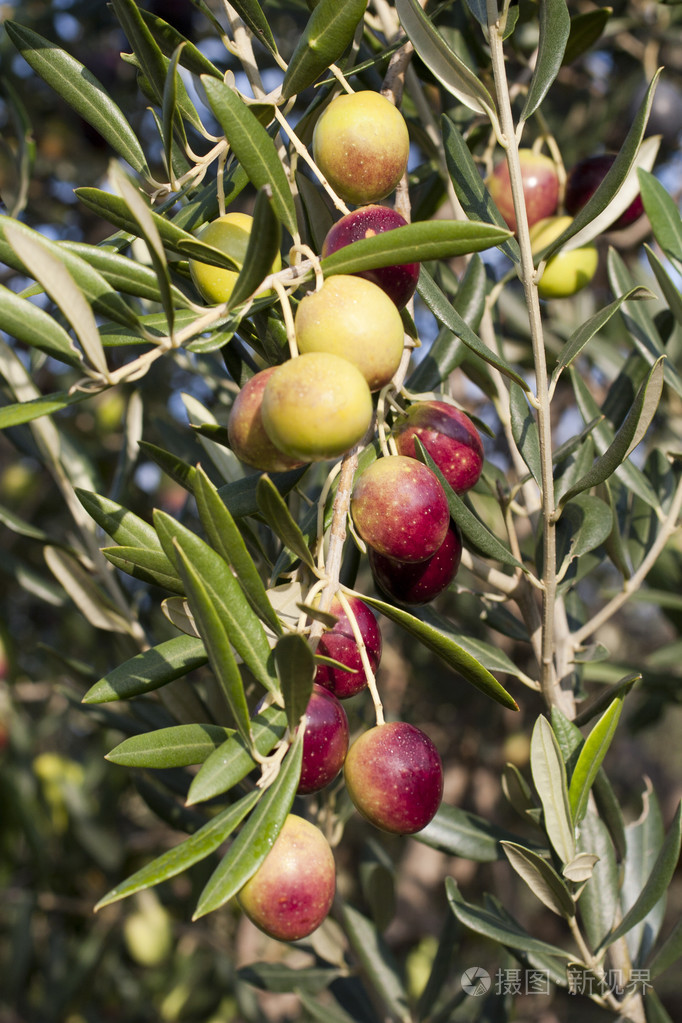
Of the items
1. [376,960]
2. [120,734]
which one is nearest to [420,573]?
[376,960]

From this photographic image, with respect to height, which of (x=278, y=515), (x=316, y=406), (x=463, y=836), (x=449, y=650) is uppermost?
(x=316, y=406)

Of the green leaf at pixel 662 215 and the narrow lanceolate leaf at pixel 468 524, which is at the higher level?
the green leaf at pixel 662 215

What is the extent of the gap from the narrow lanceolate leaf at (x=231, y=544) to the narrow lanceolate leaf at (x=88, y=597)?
67 centimetres

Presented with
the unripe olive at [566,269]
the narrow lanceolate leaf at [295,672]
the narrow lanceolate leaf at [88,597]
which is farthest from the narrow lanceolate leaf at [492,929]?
the unripe olive at [566,269]

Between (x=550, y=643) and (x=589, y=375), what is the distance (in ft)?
5.74

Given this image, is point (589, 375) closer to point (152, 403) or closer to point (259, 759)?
point (152, 403)

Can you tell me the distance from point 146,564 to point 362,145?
439mm

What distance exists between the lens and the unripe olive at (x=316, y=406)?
1.89 ft

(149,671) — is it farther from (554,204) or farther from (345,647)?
(554,204)

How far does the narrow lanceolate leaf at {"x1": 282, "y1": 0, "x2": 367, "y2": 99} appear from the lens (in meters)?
0.73

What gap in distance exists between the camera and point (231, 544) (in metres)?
0.68

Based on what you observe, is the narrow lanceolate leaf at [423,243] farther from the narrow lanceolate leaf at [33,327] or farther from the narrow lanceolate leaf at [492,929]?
the narrow lanceolate leaf at [492,929]

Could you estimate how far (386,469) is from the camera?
744mm

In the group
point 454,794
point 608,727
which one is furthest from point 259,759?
point 454,794
